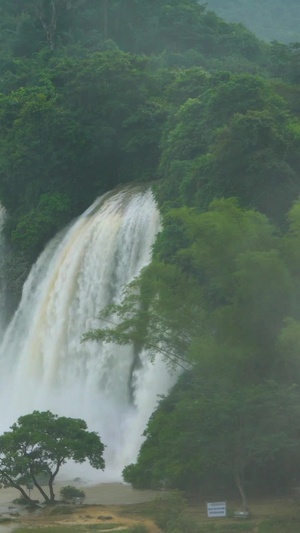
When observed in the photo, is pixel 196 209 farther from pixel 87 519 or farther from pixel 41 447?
pixel 87 519

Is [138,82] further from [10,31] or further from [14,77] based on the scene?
[10,31]

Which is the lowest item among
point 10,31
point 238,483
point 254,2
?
point 238,483

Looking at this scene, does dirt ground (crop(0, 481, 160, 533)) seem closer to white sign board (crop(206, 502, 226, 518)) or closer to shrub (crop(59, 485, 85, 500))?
shrub (crop(59, 485, 85, 500))

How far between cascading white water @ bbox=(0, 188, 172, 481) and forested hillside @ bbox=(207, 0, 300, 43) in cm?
5347

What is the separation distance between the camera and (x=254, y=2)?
319ft

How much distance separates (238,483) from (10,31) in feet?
160

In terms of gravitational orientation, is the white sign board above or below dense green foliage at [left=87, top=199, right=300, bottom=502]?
below

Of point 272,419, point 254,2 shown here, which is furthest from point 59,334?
point 254,2

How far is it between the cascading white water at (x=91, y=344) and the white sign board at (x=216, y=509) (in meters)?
8.74

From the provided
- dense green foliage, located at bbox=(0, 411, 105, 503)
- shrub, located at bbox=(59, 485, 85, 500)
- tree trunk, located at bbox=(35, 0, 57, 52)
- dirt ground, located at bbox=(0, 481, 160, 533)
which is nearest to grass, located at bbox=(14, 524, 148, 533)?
dirt ground, located at bbox=(0, 481, 160, 533)

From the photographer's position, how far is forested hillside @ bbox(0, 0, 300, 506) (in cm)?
2903

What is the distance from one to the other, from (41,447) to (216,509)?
5318mm

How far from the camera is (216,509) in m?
27.8

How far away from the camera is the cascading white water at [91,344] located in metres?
38.2
